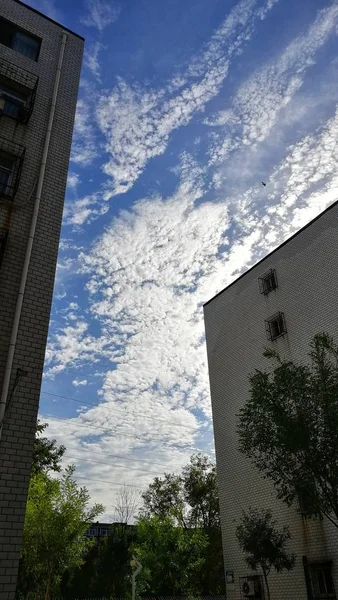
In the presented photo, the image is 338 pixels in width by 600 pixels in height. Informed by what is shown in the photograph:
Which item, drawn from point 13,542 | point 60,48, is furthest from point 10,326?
point 60,48

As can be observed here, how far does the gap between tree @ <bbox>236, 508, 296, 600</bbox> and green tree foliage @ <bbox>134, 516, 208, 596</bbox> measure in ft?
20.2

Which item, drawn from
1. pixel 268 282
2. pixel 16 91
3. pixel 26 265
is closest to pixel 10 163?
pixel 16 91

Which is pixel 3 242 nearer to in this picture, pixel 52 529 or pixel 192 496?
pixel 52 529

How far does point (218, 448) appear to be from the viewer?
19.2m

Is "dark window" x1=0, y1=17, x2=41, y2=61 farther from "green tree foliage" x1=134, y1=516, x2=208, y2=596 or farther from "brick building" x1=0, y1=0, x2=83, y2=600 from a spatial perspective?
"green tree foliage" x1=134, y1=516, x2=208, y2=596

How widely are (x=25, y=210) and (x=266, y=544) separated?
1241 centimetres

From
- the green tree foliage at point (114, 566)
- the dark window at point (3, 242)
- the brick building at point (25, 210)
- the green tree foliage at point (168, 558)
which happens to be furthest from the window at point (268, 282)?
the green tree foliage at point (114, 566)

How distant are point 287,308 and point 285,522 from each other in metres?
7.60

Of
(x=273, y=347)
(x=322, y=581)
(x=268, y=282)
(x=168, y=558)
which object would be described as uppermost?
(x=268, y=282)

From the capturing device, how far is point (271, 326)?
18.0m

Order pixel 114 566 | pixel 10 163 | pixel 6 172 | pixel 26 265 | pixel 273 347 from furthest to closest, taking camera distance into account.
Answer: pixel 114 566
pixel 273 347
pixel 10 163
pixel 6 172
pixel 26 265

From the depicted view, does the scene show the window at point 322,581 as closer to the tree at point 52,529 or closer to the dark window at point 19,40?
the tree at point 52,529

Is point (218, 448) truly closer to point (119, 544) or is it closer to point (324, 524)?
point (324, 524)

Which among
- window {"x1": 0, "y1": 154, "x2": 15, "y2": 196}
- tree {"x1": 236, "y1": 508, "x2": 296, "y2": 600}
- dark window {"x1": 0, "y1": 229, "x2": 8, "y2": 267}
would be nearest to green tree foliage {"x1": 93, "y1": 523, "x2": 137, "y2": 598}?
tree {"x1": 236, "y1": 508, "x2": 296, "y2": 600}
